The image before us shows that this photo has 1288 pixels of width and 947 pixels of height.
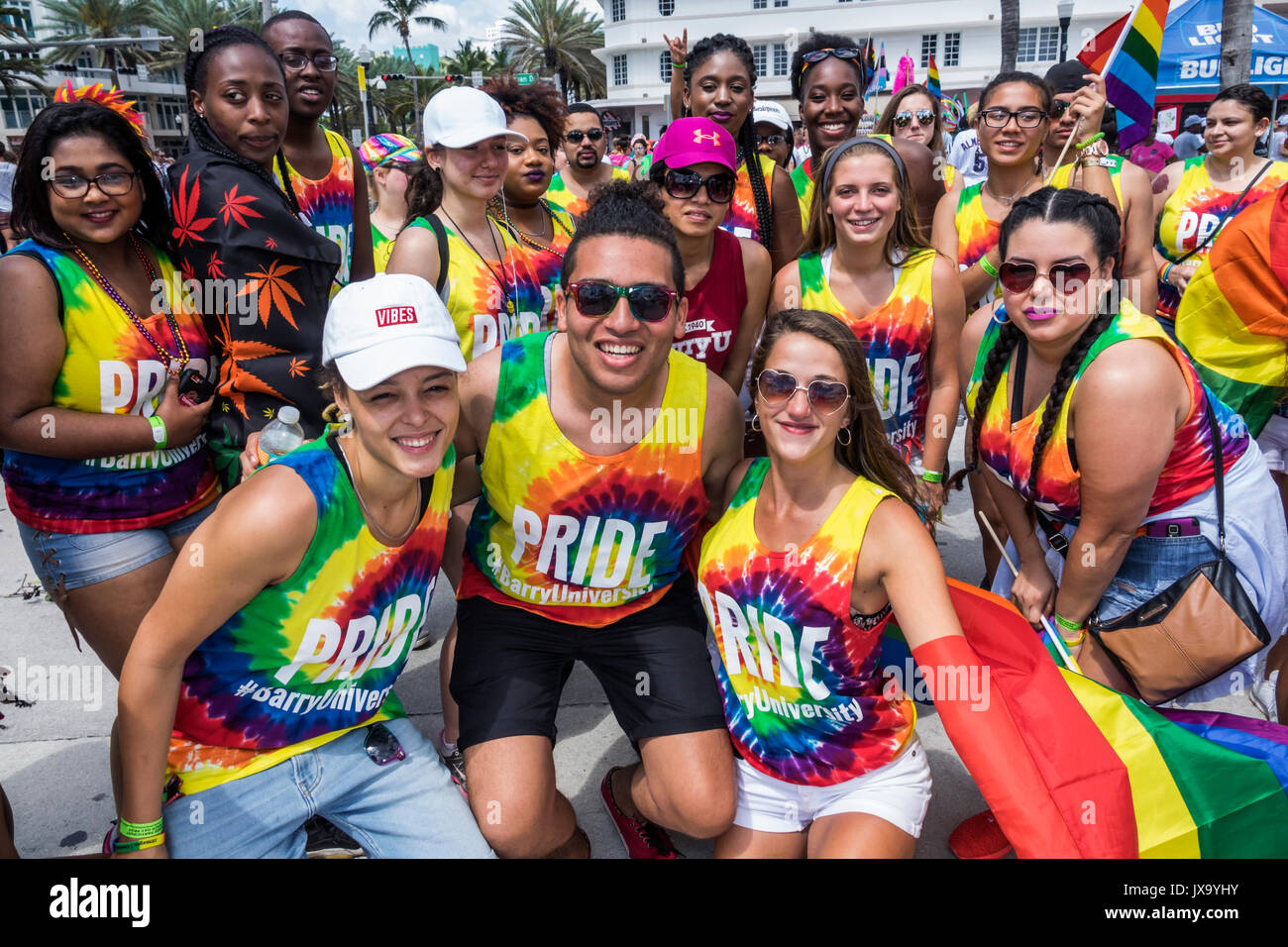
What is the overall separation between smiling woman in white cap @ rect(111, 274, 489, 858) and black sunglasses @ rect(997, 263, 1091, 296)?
5.63 feet

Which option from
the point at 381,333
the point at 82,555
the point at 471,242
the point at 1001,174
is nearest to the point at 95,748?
the point at 82,555

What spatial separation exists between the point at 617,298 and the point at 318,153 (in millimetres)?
2178

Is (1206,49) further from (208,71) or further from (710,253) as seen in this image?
(208,71)

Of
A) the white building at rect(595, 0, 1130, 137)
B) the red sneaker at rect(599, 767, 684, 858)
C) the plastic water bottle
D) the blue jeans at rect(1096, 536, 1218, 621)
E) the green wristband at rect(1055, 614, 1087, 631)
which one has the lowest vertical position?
the red sneaker at rect(599, 767, 684, 858)

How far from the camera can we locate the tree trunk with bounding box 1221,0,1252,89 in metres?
9.67

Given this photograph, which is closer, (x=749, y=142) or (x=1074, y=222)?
(x=1074, y=222)

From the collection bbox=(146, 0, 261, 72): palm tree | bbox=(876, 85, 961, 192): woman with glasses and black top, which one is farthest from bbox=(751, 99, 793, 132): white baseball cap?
bbox=(146, 0, 261, 72): palm tree

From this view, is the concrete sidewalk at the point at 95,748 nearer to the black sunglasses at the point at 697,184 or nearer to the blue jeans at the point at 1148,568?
the blue jeans at the point at 1148,568

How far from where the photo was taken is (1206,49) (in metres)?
16.5

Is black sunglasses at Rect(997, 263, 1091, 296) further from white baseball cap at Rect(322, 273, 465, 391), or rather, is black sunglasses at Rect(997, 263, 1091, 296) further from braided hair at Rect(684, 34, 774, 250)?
white baseball cap at Rect(322, 273, 465, 391)

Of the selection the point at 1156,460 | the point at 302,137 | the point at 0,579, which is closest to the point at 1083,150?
the point at 1156,460

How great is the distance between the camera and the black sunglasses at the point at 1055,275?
2564mm
